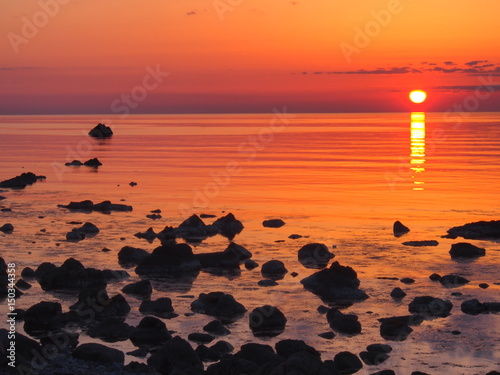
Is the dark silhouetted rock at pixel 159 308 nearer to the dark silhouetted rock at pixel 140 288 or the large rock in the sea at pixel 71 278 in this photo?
the dark silhouetted rock at pixel 140 288

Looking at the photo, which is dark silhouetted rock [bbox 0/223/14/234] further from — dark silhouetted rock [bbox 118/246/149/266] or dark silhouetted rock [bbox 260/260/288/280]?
dark silhouetted rock [bbox 260/260/288/280]

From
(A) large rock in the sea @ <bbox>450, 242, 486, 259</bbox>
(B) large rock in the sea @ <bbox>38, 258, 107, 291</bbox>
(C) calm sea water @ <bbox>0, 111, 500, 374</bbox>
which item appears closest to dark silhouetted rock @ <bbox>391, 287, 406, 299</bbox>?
(C) calm sea water @ <bbox>0, 111, 500, 374</bbox>

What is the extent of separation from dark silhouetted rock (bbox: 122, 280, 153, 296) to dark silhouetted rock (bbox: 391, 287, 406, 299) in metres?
8.88

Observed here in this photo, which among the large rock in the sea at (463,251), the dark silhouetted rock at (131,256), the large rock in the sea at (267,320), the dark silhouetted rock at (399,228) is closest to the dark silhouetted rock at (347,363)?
the large rock in the sea at (267,320)

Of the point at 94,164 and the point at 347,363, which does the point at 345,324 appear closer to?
the point at 347,363

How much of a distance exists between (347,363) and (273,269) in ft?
34.1

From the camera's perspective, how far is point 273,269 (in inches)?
1136

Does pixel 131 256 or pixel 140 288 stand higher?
pixel 131 256

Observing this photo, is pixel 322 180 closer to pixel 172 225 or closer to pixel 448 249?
pixel 172 225

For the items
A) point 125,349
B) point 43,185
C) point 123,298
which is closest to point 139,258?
point 123,298

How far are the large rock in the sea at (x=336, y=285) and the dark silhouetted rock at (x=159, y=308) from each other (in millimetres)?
5669

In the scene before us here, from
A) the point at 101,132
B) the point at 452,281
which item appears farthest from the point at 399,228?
the point at 101,132

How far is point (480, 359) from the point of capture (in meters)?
19.4

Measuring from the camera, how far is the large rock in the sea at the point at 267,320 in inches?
869
